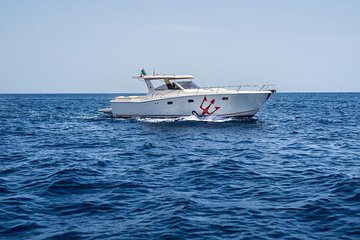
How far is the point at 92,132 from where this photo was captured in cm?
2323

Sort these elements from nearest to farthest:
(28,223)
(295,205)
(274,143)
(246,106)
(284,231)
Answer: (284,231) < (28,223) < (295,205) < (274,143) < (246,106)

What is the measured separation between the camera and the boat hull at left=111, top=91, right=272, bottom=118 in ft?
88.0

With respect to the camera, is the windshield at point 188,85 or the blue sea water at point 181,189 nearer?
the blue sea water at point 181,189

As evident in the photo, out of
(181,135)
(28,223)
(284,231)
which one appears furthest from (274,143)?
(28,223)

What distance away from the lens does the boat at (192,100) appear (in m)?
26.8

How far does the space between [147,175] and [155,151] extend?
4.66 meters

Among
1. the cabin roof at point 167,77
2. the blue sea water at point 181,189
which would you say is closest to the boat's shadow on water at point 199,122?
the cabin roof at point 167,77

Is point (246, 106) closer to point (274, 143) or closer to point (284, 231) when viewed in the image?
point (274, 143)

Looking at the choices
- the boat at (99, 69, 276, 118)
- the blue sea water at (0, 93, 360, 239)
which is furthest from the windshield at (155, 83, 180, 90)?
the blue sea water at (0, 93, 360, 239)

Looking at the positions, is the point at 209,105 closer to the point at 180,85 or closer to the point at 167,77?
the point at 180,85

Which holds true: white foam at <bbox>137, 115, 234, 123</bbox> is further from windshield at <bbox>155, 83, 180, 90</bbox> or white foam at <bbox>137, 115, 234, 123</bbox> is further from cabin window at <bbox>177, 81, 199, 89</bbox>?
windshield at <bbox>155, 83, 180, 90</bbox>

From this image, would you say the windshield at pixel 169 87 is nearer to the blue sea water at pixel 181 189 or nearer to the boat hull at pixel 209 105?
the boat hull at pixel 209 105

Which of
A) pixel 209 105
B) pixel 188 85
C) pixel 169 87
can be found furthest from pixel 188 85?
pixel 209 105

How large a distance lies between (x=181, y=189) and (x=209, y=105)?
17.8 metres
